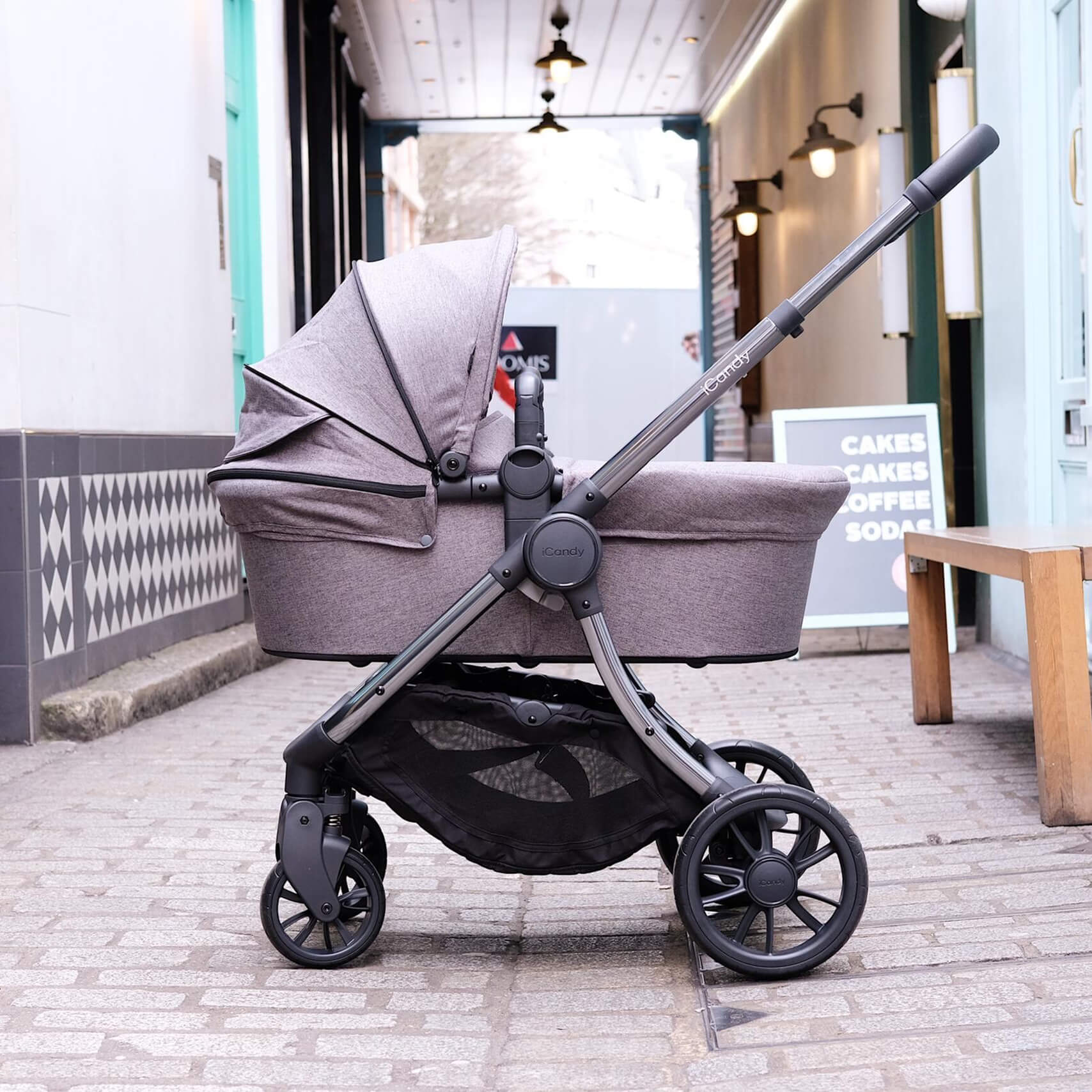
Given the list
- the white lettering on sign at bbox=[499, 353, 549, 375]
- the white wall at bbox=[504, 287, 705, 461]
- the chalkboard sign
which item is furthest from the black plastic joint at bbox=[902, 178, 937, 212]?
the white wall at bbox=[504, 287, 705, 461]

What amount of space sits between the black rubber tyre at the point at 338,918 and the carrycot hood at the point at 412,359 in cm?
73

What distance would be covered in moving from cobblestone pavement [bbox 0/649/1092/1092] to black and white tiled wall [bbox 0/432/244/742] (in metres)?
0.66

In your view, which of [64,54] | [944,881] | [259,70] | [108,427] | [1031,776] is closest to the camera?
[944,881]

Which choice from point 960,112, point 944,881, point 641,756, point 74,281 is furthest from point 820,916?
point 960,112

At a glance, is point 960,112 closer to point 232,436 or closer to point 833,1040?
point 232,436

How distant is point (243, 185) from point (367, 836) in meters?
6.01

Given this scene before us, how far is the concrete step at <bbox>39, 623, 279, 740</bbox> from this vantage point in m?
4.71

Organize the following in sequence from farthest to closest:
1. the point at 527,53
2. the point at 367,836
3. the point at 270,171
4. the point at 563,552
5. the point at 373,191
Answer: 1. the point at 373,191
2. the point at 527,53
3. the point at 270,171
4. the point at 367,836
5. the point at 563,552

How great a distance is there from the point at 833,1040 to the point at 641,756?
571 mm

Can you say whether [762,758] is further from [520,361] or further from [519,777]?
[520,361]

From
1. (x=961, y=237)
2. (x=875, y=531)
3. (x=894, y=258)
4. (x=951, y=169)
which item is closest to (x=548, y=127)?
(x=894, y=258)

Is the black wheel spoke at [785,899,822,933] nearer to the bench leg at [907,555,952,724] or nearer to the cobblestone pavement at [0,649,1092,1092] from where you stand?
the cobblestone pavement at [0,649,1092,1092]

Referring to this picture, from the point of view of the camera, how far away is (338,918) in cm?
252

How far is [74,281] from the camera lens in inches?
200
